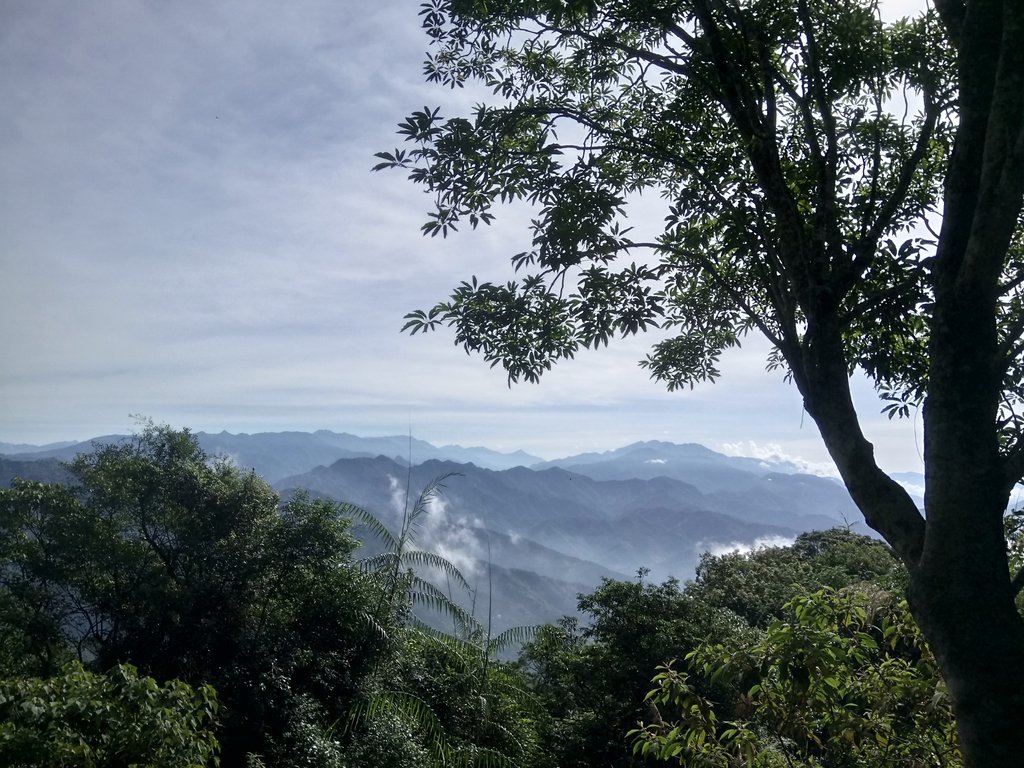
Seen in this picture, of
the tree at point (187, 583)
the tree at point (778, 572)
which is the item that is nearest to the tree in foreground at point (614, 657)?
the tree at point (778, 572)

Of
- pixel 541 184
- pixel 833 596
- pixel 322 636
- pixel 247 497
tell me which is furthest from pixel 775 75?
pixel 247 497

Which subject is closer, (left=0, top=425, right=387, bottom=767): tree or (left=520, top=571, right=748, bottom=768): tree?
(left=520, top=571, right=748, bottom=768): tree

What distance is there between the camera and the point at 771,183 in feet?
11.5

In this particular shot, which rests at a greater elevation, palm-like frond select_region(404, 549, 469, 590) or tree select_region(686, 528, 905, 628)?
palm-like frond select_region(404, 549, 469, 590)

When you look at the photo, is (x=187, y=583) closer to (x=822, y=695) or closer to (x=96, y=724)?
(x=96, y=724)

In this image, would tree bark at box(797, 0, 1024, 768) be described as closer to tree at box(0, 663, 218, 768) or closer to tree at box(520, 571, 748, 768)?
tree at box(0, 663, 218, 768)

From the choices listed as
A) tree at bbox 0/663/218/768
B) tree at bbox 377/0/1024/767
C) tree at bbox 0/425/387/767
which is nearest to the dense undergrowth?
tree at bbox 0/425/387/767

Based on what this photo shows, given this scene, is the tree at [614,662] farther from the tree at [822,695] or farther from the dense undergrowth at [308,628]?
the tree at [822,695]

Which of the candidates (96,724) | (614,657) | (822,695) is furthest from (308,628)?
(822,695)

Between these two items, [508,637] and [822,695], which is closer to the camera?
[822,695]

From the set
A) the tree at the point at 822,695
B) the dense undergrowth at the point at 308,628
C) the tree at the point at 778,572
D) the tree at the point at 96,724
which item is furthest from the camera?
the tree at the point at 778,572

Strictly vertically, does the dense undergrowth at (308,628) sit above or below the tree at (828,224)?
below

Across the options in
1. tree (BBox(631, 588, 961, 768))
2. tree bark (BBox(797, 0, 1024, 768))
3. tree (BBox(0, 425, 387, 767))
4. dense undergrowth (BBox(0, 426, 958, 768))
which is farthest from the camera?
tree (BBox(0, 425, 387, 767))

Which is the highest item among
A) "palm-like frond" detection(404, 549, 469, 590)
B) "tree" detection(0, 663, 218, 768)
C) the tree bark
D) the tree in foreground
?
the tree bark
